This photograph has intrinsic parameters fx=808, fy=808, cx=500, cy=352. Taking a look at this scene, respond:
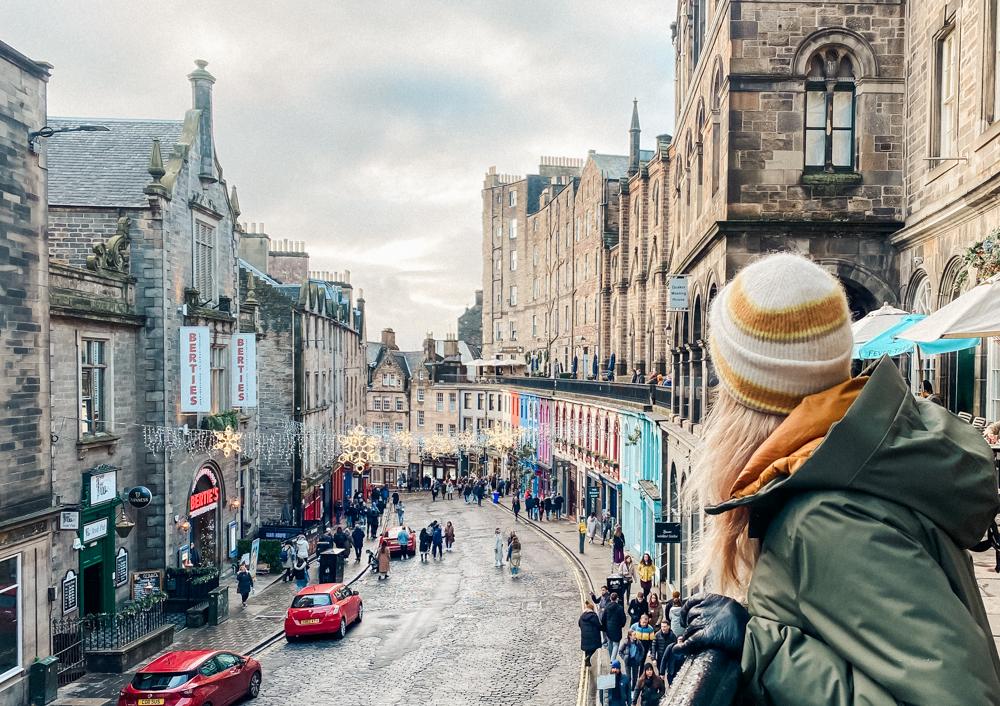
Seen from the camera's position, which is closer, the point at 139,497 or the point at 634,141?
the point at 139,497

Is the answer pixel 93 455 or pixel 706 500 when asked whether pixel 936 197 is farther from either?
pixel 93 455

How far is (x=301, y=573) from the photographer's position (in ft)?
84.1

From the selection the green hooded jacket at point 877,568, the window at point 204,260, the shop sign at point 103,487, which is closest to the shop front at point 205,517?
the shop sign at point 103,487

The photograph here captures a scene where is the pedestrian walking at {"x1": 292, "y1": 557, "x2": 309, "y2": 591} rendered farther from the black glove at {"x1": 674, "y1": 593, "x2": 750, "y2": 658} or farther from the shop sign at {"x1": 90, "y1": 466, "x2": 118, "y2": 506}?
the black glove at {"x1": 674, "y1": 593, "x2": 750, "y2": 658}

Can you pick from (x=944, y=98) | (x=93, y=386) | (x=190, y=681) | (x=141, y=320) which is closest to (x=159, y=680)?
(x=190, y=681)

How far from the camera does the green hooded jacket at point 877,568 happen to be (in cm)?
136

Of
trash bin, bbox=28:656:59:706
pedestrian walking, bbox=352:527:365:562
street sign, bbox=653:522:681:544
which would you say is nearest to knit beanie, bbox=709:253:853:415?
street sign, bbox=653:522:681:544

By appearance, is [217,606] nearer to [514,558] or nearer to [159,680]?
[159,680]

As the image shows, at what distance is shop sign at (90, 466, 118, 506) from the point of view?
19.0 m

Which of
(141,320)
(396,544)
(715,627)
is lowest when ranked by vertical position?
(396,544)

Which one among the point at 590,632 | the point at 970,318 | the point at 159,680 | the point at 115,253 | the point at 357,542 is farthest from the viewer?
the point at 357,542

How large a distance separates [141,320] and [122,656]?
890 centimetres

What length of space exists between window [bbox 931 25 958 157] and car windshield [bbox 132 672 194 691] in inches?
613

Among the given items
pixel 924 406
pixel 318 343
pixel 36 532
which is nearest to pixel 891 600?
pixel 924 406
